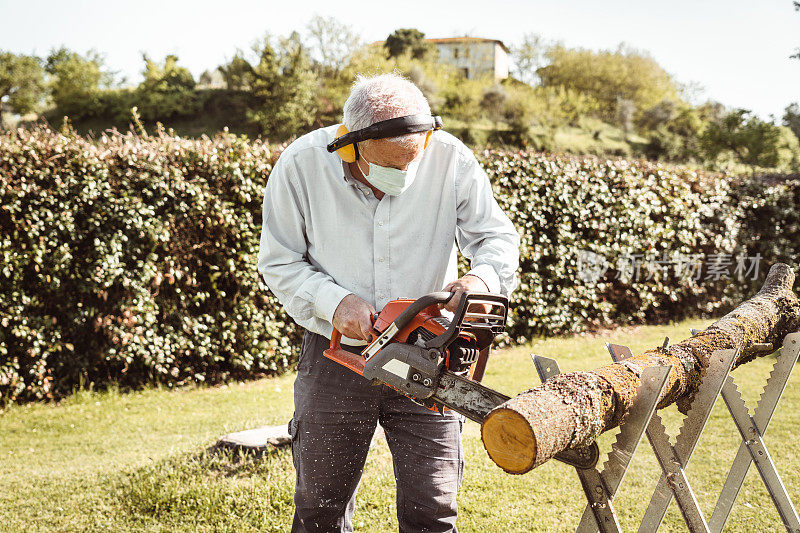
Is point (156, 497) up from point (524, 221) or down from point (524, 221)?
down

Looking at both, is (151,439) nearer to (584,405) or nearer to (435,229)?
(435,229)

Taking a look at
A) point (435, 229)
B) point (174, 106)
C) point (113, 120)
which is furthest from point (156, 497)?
point (113, 120)

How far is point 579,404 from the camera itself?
1592 millimetres

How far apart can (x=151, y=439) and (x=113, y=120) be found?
52010 mm

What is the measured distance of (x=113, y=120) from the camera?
49875 mm

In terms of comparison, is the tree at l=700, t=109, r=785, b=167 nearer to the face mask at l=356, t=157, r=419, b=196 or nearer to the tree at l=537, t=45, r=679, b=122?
the tree at l=537, t=45, r=679, b=122

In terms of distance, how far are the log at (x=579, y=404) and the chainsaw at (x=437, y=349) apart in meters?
0.17

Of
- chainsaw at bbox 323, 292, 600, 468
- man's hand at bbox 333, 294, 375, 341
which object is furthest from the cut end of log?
man's hand at bbox 333, 294, 375, 341

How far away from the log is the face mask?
901 mm

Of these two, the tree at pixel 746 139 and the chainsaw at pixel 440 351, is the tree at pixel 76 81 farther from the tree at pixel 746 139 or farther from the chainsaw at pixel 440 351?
the chainsaw at pixel 440 351

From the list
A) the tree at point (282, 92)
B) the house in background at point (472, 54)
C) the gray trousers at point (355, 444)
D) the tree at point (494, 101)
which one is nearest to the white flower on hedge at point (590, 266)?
the gray trousers at point (355, 444)

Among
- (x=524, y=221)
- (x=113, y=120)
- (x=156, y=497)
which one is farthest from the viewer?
(x=113, y=120)

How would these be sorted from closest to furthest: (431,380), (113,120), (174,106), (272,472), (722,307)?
(431,380)
(272,472)
(722,307)
(174,106)
(113,120)

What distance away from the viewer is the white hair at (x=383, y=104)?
1974mm
